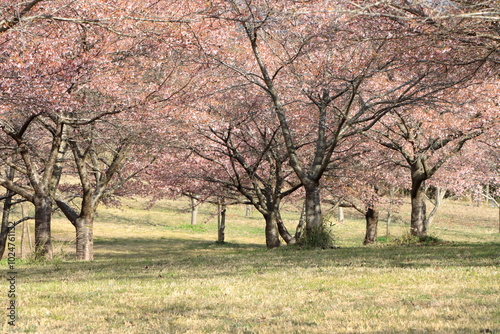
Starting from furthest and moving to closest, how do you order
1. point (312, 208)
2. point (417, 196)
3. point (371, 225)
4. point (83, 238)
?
1. point (371, 225)
2. point (417, 196)
3. point (83, 238)
4. point (312, 208)

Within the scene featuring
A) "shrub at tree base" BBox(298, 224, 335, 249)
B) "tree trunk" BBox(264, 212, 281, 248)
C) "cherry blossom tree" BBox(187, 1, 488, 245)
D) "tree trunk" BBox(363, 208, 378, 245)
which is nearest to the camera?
"cherry blossom tree" BBox(187, 1, 488, 245)

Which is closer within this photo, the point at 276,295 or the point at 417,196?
the point at 276,295

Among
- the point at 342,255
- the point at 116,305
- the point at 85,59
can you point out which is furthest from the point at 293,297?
the point at 85,59

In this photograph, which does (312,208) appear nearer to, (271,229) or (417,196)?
(271,229)

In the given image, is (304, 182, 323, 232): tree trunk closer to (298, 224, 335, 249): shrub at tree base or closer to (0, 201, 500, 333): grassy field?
(298, 224, 335, 249): shrub at tree base

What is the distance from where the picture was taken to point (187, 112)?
18859 mm

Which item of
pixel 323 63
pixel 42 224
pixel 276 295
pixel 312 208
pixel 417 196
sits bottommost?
pixel 276 295

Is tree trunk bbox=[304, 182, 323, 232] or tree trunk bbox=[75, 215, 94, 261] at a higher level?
tree trunk bbox=[304, 182, 323, 232]

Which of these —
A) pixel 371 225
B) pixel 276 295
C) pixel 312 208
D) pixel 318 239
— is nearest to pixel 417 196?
pixel 312 208

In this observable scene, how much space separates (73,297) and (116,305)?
1.16 metres

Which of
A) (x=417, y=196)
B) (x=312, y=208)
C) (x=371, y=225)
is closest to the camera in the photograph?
(x=312, y=208)

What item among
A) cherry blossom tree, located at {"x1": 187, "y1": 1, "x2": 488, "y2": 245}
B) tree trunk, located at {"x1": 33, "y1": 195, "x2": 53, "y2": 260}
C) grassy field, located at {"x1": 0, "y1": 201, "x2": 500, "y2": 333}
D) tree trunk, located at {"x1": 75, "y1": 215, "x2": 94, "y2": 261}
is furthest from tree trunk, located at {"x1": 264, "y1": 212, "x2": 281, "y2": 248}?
tree trunk, located at {"x1": 33, "y1": 195, "x2": 53, "y2": 260}

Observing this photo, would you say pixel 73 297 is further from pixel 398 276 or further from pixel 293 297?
pixel 398 276

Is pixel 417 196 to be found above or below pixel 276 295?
above
